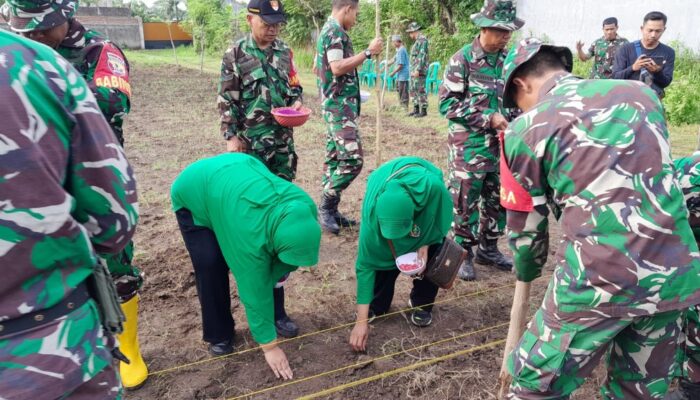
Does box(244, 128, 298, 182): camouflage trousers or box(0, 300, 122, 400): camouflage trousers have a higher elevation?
box(0, 300, 122, 400): camouflage trousers

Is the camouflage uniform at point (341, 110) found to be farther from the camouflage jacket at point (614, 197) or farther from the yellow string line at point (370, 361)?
the camouflage jacket at point (614, 197)

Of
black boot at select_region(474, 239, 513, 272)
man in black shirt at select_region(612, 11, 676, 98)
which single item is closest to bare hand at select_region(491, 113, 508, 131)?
black boot at select_region(474, 239, 513, 272)

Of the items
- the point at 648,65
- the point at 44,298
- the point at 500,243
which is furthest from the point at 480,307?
the point at 648,65

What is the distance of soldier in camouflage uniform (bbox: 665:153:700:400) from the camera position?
81.7 inches

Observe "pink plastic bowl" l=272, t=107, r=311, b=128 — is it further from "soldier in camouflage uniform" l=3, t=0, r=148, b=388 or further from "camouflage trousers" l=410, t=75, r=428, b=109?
"camouflage trousers" l=410, t=75, r=428, b=109

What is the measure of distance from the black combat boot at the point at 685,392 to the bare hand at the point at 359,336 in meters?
1.54

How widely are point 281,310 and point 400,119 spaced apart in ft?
26.2

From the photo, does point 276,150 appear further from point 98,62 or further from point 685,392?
point 685,392

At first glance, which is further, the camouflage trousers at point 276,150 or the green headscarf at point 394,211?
the camouflage trousers at point 276,150

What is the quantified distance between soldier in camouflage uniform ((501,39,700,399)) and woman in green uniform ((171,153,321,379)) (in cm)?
89

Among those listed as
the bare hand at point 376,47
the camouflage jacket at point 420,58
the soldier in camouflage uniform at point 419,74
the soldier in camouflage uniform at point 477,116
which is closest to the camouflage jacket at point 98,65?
the soldier in camouflage uniform at point 477,116

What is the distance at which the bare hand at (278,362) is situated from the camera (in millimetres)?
2586

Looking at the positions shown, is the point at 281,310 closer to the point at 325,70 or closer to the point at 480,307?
the point at 480,307

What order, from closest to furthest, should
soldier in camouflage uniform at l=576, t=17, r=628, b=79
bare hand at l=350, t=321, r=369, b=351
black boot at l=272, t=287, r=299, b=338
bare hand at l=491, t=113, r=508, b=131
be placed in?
bare hand at l=350, t=321, r=369, b=351 → black boot at l=272, t=287, r=299, b=338 → bare hand at l=491, t=113, r=508, b=131 → soldier in camouflage uniform at l=576, t=17, r=628, b=79
